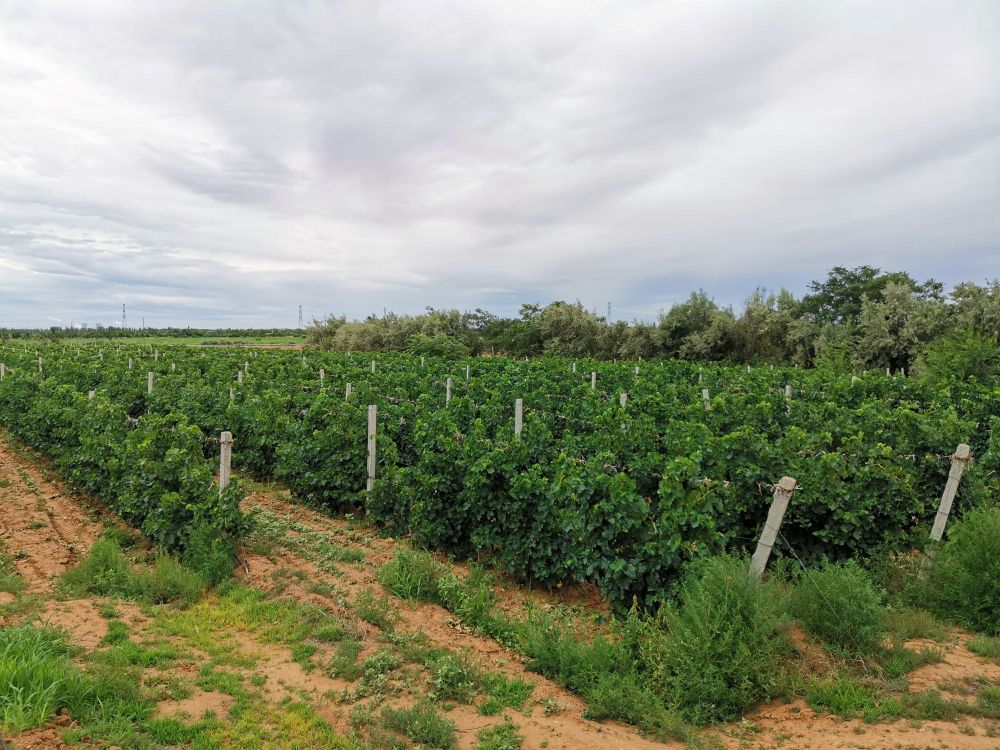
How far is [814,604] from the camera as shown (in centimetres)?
540

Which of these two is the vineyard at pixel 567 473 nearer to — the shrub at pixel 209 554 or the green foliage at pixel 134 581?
the shrub at pixel 209 554

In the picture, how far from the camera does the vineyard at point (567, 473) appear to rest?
6.22 meters

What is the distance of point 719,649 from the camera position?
15.4 feet

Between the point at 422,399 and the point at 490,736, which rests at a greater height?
the point at 422,399

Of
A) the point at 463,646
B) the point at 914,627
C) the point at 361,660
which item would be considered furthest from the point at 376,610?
the point at 914,627

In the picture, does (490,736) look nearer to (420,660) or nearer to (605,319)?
(420,660)

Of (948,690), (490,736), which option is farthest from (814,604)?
(490,736)

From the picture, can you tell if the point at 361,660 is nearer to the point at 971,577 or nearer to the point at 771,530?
the point at 771,530

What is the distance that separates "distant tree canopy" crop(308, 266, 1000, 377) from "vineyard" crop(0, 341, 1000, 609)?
18.7m

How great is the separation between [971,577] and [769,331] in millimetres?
34540

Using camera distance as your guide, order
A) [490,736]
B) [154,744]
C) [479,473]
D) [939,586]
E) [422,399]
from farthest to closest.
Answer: [422,399]
[479,473]
[939,586]
[490,736]
[154,744]

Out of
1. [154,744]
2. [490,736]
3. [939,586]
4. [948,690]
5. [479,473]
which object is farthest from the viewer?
[479,473]

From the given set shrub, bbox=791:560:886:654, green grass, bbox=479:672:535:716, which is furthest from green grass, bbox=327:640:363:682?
shrub, bbox=791:560:886:654

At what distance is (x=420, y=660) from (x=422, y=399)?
7.37m
